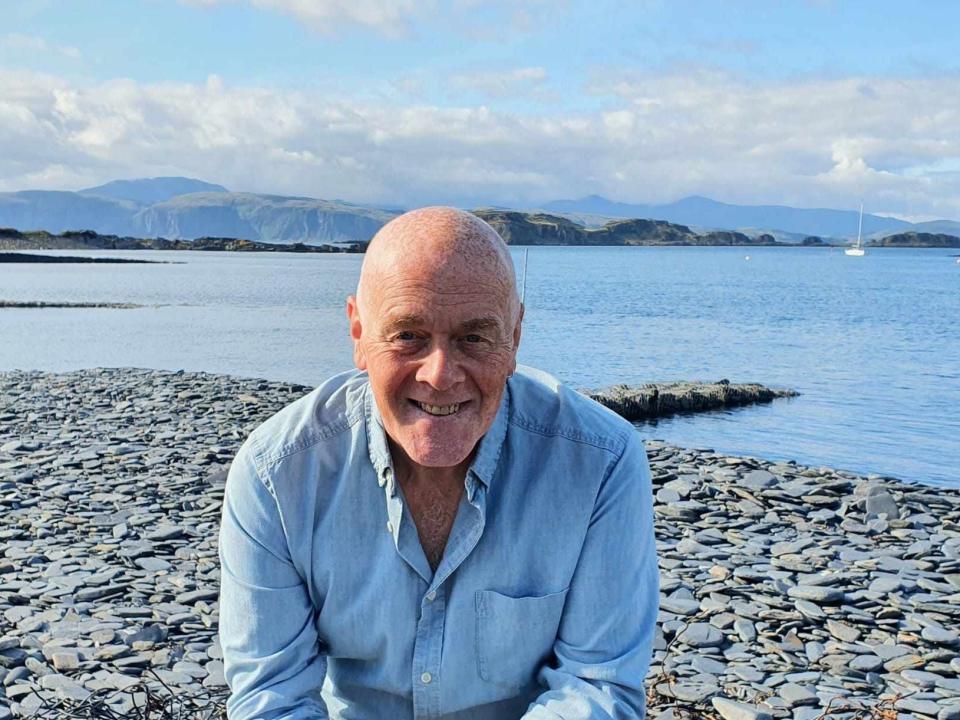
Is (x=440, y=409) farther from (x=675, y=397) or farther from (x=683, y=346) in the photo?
(x=683, y=346)

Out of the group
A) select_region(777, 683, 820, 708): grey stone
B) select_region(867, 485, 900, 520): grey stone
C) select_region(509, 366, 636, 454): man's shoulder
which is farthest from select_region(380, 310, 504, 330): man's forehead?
select_region(867, 485, 900, 520): grey stone

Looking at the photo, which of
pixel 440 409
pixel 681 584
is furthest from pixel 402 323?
pixel 681 584

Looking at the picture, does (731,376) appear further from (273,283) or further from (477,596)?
(273,283)

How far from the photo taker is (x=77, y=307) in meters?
45.8

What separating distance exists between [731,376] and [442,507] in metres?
26.1

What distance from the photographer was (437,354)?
2443 millimetres

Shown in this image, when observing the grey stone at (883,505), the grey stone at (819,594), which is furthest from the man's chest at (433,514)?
the grey stone at (883,505)

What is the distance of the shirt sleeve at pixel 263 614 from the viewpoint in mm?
2584

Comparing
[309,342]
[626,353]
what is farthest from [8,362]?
[626,353]

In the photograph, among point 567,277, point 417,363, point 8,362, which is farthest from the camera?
point 567,277

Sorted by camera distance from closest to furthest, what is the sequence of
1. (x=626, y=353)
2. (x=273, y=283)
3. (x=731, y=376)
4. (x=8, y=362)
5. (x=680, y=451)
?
(x=680, y=451)
(x=8, y=362)
(x=731, y=376)
(x=626, y=353)
(x=273, y=283)

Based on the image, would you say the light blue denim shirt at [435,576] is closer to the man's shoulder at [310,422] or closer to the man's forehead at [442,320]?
the man's shoulder at [310,422]

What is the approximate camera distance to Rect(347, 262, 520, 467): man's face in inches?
95.2

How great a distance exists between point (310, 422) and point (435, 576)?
20.1 inches
